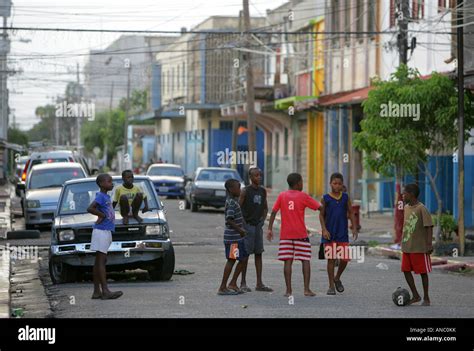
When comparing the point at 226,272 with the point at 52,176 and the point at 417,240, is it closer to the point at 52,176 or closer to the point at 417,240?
the point at 417,240

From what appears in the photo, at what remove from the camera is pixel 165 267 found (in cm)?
1767

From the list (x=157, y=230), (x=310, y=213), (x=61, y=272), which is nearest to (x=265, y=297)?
(x=157, y=230)

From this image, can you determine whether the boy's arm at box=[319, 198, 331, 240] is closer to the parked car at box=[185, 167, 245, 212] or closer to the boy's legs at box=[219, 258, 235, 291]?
the boy's legs at box=[219, 258, 235, 291]

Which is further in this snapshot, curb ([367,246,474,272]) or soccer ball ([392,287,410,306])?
curb ([367,246,474,272])

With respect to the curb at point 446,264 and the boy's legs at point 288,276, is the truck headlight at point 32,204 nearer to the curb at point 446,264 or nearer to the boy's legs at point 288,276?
the curb at point 446,264

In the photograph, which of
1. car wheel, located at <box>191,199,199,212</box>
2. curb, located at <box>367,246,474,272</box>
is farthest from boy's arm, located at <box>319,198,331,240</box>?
car wheel, located at <box>191,199,199,212</box>

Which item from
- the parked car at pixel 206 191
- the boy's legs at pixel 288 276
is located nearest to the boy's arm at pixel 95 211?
the boy's legs at pixel 288 276

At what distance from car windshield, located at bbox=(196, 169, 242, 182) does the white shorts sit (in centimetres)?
2503

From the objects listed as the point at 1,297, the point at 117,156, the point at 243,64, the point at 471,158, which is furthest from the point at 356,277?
the point at 117,156

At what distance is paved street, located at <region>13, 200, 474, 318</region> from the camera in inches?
551

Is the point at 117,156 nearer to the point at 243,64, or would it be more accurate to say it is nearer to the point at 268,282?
the point at 243,64

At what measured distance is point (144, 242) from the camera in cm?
1742

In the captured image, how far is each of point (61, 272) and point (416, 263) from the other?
5647 mm

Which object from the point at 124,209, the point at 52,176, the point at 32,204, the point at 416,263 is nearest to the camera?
the point at 416,263
